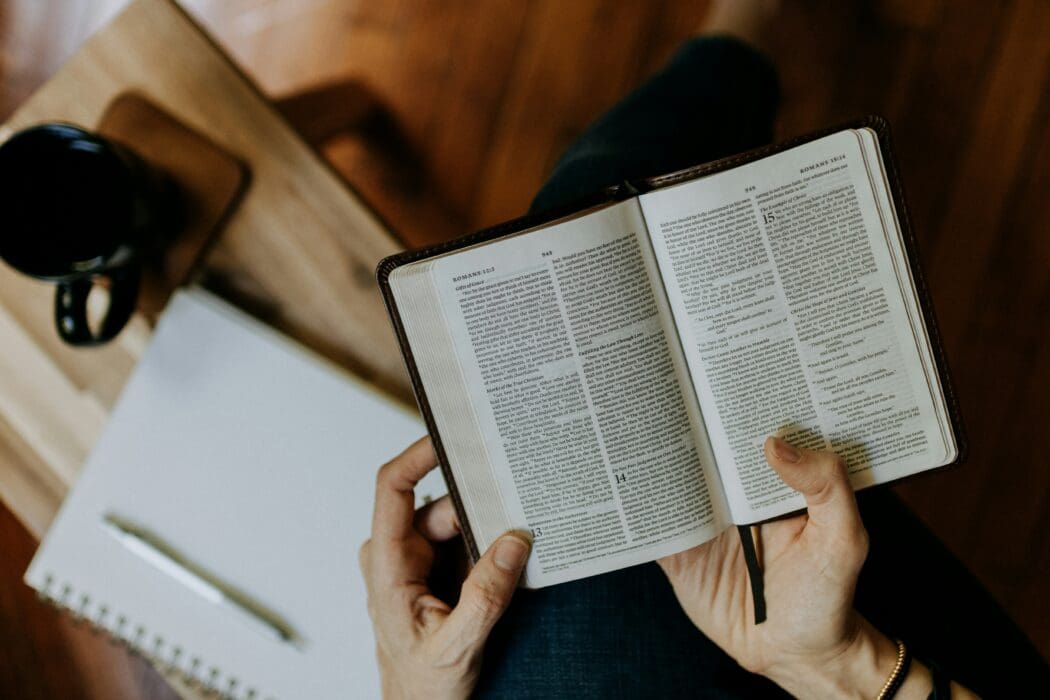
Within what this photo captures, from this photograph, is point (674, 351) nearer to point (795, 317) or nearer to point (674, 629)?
point (795, 317)

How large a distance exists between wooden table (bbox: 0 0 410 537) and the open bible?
143 millimetres

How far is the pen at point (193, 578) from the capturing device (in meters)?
0.59

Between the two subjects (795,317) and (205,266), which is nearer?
(795,317)

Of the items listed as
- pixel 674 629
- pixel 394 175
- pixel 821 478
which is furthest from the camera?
pixel 394 175

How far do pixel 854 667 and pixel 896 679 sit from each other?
0.03 meters

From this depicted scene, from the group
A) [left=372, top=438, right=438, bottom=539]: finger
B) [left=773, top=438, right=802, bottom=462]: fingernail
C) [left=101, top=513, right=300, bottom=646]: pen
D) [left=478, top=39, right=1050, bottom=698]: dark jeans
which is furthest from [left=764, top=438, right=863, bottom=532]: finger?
[left=101, top=513, right=300, bottom=646]: pen

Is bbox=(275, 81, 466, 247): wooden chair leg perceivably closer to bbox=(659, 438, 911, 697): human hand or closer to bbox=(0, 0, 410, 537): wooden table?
bbox=(0, 0, 410, 537): wooden table

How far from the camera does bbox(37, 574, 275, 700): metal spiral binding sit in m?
0.60

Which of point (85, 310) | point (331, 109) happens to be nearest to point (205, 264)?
point (85, 310)

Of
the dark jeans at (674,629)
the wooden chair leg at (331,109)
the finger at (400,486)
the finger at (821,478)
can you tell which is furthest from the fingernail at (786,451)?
the wooden chair leg at (331,109)

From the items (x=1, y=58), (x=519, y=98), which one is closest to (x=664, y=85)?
(x=519, y=98)

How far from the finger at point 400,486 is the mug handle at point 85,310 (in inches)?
10.1

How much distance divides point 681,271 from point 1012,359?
0.76 meters

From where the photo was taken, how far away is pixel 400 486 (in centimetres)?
55
